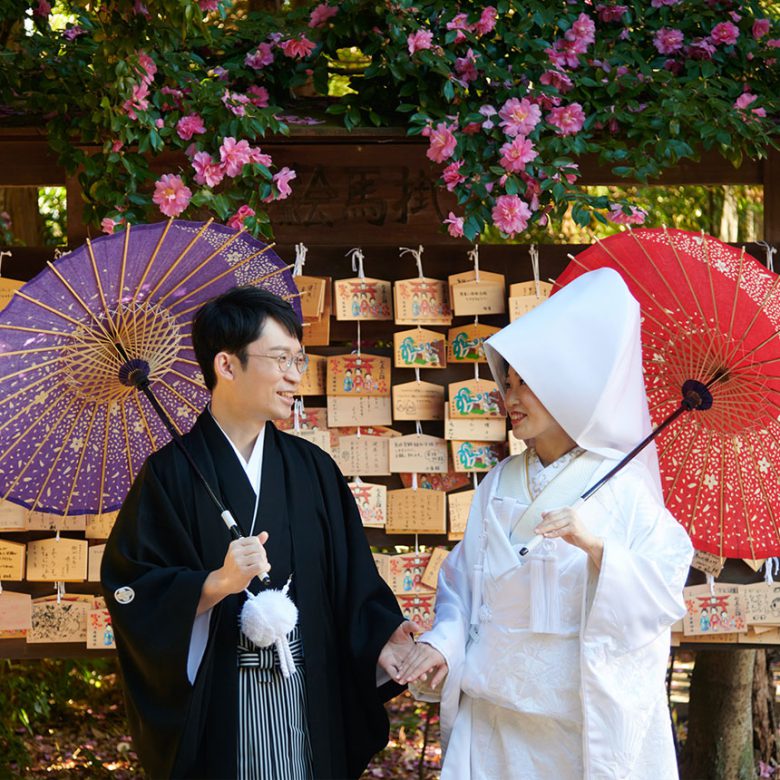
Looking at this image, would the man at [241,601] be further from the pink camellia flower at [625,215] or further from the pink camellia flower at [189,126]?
the pink camellia flower at [625,215]

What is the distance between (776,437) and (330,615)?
1.56 meters

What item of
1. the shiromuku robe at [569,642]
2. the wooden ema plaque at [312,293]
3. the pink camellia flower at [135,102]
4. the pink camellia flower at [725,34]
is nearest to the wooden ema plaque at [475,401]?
the wooden ema plaque at [312,293]

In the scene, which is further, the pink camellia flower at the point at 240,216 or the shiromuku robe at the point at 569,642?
the pink camellia flower at the point at 240,216

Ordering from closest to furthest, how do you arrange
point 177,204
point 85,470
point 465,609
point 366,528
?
point 465,609
point 85,470
point 177,204
point 366,528

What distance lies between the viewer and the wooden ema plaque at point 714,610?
5055 mm

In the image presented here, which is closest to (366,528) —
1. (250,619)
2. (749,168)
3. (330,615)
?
(330,615)

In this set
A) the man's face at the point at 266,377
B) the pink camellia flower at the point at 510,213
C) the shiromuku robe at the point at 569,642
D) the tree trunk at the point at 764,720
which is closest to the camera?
the shiromuku robe at the point at 569,642

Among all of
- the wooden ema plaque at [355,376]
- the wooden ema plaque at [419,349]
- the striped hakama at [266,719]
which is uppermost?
the wooden ema plaque at [419,349]

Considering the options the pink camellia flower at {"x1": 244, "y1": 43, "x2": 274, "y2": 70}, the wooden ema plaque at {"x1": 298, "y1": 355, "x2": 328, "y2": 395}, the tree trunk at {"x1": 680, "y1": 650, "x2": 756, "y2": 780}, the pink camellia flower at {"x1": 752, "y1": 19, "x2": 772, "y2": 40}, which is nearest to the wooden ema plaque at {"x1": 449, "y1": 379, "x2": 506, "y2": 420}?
the wooden ema plaque at {"x1": 298, "y1": 355, "x2": 328, "y2": 395}

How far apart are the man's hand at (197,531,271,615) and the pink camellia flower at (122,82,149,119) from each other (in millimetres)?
2083

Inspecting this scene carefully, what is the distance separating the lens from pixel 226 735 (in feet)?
11.5

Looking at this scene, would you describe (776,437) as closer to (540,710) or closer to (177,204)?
(540,710)

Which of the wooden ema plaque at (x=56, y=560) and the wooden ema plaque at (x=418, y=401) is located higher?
the wooden ema plaque at (x=418, y=401)

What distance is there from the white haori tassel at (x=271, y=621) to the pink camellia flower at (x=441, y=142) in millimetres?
2109
